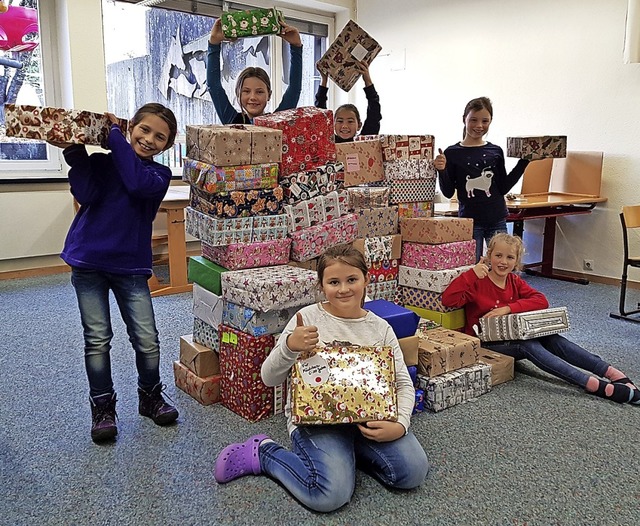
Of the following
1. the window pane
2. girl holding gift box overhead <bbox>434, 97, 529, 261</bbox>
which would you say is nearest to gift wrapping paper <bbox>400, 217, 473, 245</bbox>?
girl holding gift box overhead <bbox>434, 97, 529, 261</bbox>

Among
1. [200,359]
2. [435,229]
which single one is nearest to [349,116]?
[435,229]

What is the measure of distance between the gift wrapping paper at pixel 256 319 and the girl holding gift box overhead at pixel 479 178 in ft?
4.55

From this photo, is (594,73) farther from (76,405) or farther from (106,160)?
(76,405)

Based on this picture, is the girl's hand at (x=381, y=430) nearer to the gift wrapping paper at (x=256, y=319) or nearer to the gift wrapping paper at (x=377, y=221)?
the gift wrapping paper at (x=256, y=319)

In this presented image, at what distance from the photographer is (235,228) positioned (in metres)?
2.29

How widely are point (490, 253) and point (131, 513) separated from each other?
1828 mm

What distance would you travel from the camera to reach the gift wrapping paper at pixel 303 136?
2.44m

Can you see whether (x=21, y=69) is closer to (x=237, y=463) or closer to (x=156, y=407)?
(x=156, y=407)

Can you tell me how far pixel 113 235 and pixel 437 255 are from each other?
152cm

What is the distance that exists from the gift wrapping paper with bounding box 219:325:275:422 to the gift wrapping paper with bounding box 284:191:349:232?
511mm

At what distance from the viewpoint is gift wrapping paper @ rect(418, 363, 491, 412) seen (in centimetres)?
232

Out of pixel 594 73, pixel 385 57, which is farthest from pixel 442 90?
pixel 594 73

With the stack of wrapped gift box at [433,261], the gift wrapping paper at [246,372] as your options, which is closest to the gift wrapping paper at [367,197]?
the stack of wrapped gift box at [433,261]

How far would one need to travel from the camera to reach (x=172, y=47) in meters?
5.44
